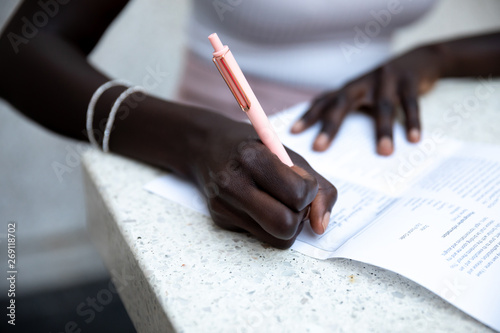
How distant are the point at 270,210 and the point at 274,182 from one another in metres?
0.02

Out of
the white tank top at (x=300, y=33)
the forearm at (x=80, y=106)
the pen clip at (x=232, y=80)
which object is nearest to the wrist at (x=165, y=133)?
the forearm at (x=80, y=106)

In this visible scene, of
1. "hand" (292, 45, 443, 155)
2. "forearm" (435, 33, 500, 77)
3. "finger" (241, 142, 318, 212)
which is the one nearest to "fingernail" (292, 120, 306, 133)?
"hand" (292, 45, 443, 155)

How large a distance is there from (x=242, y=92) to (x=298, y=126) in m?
0.24

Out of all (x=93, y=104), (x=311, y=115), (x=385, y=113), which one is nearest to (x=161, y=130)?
(x=93, y=104)

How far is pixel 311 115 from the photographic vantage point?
59 cm

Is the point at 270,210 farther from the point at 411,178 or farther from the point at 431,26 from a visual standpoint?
the point at 431,26

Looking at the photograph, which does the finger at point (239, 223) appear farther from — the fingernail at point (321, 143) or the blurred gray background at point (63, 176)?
the blurred gray background at point (63, 176)

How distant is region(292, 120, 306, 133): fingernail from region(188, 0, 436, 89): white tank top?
25 centimetres

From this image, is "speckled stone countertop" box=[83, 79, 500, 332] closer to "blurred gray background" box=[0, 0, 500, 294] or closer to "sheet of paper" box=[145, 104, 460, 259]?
"sheet of paper" box=[145, 104, 460, 259]

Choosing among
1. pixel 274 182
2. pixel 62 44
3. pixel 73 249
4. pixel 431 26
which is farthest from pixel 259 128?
pixel 431 26

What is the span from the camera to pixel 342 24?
812 millimetres

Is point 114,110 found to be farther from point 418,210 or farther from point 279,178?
point 418,210

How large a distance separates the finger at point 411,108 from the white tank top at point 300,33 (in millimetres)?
200

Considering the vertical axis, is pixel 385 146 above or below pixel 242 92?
below
